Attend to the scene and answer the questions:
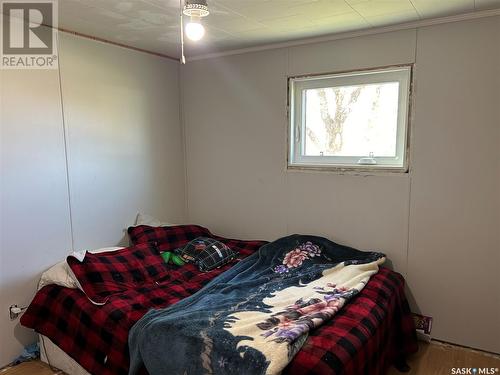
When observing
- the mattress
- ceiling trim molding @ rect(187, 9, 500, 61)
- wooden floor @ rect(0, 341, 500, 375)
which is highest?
ceiling trim molding @ rect(187, 9, 500, 61)

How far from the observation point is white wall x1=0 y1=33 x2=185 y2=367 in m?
2.30

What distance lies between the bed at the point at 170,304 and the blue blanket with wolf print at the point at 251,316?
0.24 ft

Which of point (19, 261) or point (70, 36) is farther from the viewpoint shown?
point (70, 36)

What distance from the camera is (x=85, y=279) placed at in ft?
7.36

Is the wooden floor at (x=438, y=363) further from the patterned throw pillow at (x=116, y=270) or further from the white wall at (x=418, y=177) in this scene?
the patterned throw pillow at (x=116, y=270)

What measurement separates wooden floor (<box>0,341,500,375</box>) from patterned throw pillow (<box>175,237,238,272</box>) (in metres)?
1.06

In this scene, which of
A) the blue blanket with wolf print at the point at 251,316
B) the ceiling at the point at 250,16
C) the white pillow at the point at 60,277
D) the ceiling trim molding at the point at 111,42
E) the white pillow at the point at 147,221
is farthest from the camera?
the white pillow at the point at 147,221

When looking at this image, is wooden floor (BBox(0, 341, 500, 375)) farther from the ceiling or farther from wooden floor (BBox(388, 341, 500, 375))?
the ceiling

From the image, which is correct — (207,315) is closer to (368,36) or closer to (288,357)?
(288,357)

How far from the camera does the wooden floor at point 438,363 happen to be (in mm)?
2258

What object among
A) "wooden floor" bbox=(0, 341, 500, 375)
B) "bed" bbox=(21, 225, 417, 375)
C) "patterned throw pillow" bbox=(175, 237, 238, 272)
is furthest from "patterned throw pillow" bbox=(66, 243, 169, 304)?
"wooden floor" bbox=(0, 341, 500, 375)

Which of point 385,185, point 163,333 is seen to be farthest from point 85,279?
point 385,185

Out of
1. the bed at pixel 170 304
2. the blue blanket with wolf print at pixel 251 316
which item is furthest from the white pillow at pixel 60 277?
the blue blanket with wolf print at pixel 251 316

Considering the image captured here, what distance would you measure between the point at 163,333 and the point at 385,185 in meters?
1.73
